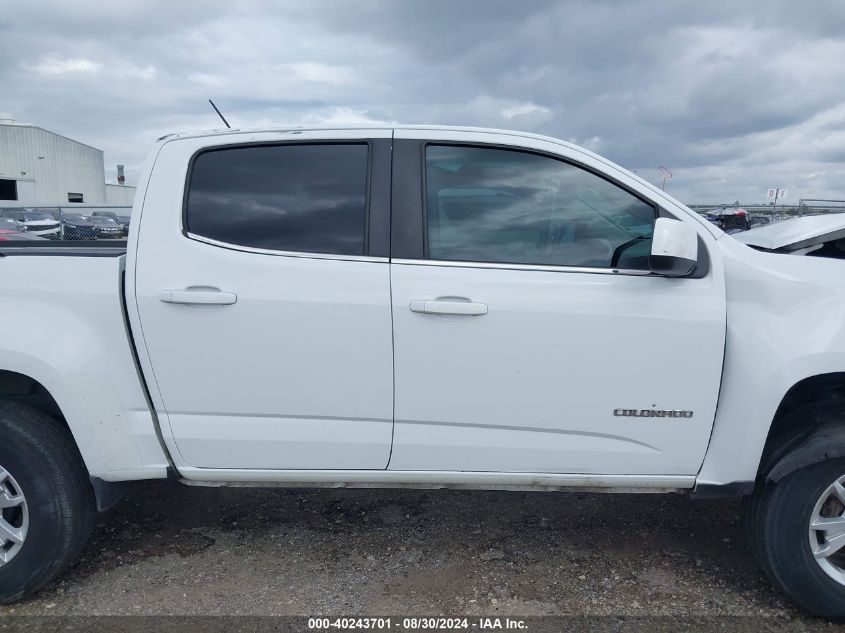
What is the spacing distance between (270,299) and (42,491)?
1206 millimetres

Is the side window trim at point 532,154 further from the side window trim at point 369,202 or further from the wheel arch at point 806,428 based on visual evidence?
the wheel arch at point 806,428

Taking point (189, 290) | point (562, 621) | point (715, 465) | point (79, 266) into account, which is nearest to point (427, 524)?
point (562, 621)

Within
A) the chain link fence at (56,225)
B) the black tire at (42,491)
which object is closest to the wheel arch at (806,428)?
the black tire at (42,491)

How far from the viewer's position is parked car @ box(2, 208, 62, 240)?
17250 millimetres

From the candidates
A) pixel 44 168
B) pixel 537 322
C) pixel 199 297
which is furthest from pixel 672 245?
pixel 44 168

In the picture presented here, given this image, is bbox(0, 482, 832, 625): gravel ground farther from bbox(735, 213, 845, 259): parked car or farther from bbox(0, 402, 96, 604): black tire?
bbox(735, 213, 845, 259): parked car

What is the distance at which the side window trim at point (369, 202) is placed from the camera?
8.94 ft

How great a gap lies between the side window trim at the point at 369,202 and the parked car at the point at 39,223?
15116mm

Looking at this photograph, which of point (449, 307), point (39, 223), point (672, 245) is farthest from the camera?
point (39, 223)

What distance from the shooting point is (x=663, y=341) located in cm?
262

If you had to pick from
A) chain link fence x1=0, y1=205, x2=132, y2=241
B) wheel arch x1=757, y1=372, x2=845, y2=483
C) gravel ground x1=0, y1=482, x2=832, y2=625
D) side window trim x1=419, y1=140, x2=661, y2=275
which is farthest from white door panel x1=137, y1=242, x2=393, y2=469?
chain link fence x1=0, y1=205, x2=132, y2=241

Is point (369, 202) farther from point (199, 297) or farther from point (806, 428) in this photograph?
point (806, 428)

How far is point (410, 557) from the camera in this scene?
322 centimetres

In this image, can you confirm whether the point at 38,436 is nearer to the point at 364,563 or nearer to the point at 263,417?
the point at 263,417
